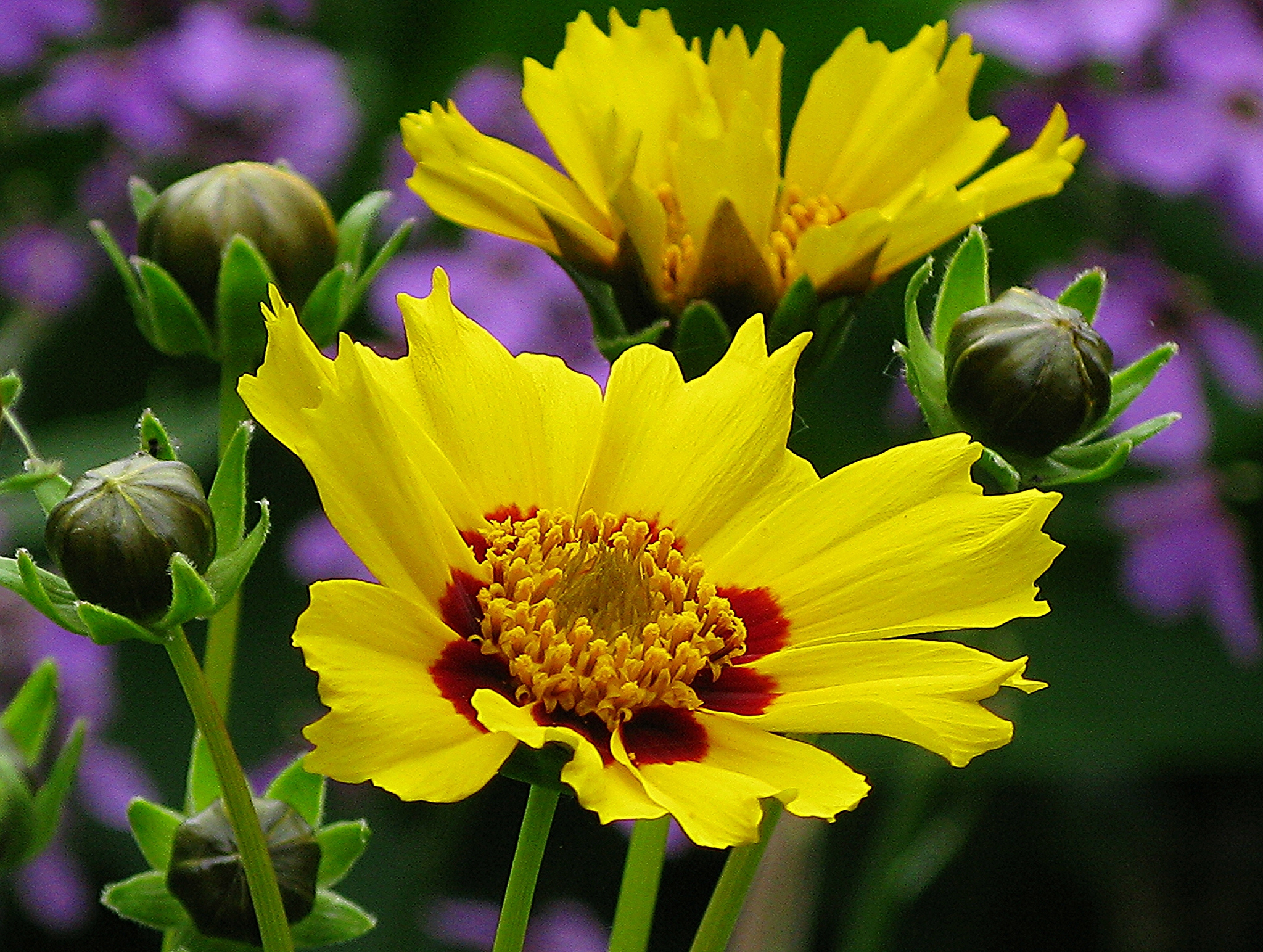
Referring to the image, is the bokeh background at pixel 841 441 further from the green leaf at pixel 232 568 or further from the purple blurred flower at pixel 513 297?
the green leaf at pixel 232 568

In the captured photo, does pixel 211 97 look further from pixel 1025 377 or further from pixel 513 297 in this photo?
pixel 1025 377

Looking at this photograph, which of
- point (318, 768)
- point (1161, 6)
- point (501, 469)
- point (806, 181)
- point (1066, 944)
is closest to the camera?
point (318, 768)

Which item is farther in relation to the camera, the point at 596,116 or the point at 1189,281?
the point at 1189,281

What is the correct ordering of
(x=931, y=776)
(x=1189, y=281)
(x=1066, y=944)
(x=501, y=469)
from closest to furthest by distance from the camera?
(x=501, y=469), (x=931, y=776), (x=1189, y=281), (x=1066, y=944)

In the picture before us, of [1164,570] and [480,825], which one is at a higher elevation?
[1164,570]

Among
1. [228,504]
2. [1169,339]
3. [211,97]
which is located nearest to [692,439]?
[228,504]

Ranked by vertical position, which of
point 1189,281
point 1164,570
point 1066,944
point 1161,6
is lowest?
point 1066,944

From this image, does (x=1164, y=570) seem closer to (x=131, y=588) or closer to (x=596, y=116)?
(x=596, y=116)

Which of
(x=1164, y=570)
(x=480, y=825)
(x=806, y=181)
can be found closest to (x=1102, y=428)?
(x=806, y=181)
